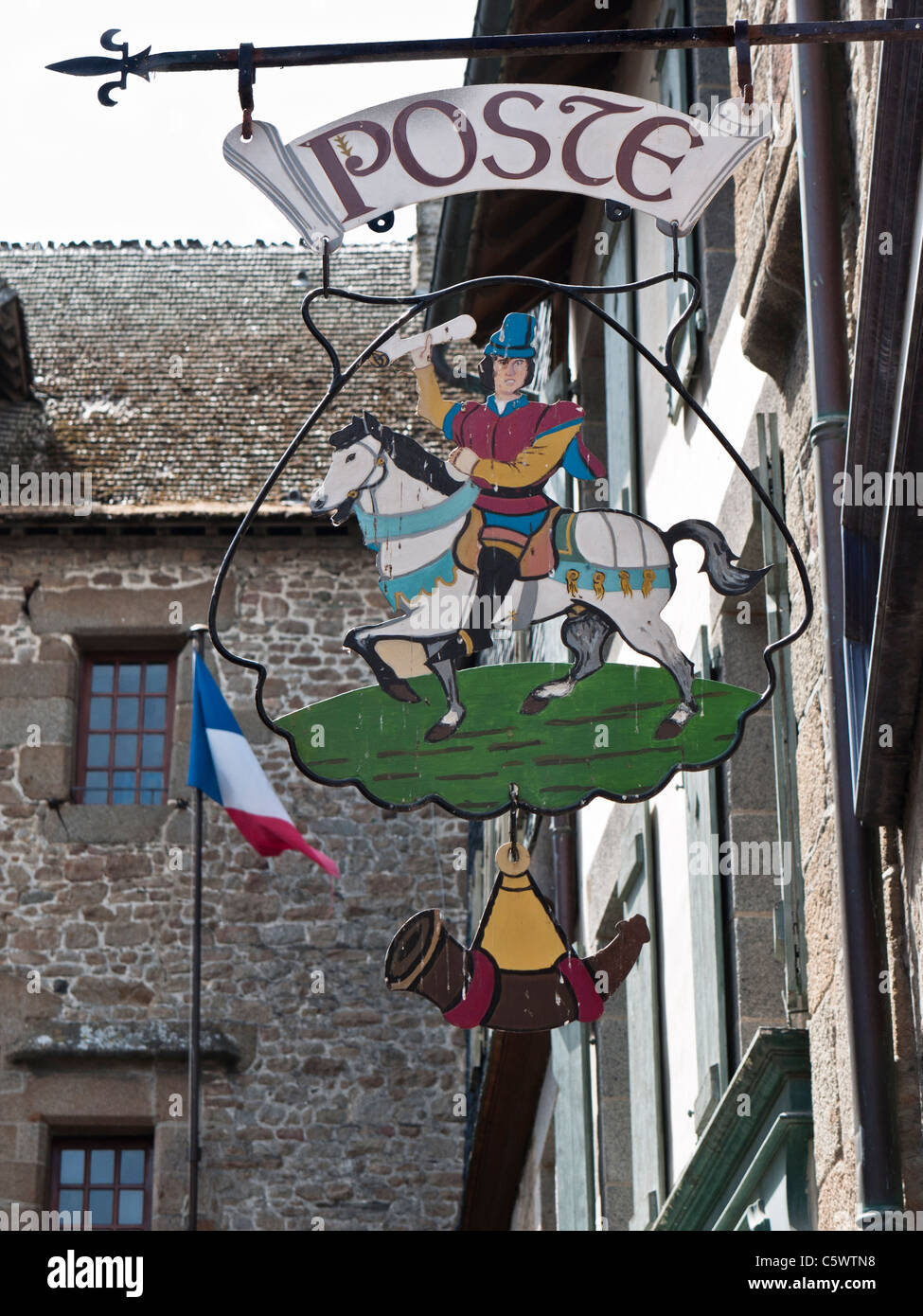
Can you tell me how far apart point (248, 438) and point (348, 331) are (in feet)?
5.67

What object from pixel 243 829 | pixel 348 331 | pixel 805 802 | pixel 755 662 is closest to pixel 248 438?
pixel 348 331

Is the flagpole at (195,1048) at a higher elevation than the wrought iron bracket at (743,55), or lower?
lower

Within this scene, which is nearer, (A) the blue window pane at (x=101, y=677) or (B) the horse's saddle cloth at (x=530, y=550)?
(B) the horse's saddle cloth at (x=530, y=550)

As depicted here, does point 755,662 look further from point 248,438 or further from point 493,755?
point 248,438

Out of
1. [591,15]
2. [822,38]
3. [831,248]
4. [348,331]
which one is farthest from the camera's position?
[348,331]

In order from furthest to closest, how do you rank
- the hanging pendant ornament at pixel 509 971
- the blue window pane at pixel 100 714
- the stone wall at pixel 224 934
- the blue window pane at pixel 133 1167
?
the blue window pane at pixel 100 714 < the blue window pane at pixel 133 1167 < the stone wall at pixel 224 934 < the hanging pendant ornament at pixel 509 971

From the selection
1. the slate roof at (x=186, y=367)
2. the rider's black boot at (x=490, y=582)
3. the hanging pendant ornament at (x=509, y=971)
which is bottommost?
the hanging pendant ornament at (x=509, y=971)

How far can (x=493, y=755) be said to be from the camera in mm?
3969

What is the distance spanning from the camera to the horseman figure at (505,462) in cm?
406

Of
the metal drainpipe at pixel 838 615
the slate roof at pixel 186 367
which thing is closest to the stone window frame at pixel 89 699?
the slate roof at pixel 186 367

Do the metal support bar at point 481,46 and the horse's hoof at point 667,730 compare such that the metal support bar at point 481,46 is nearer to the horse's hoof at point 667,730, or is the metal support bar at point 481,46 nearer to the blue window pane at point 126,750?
the horse's hoof at point 667,730

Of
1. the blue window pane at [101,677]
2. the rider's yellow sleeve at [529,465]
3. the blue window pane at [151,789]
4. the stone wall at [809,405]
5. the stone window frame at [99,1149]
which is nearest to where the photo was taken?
the rider's yellow sleeve at [529,465]

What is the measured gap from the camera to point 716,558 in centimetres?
407

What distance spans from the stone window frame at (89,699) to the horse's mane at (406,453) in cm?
1162
